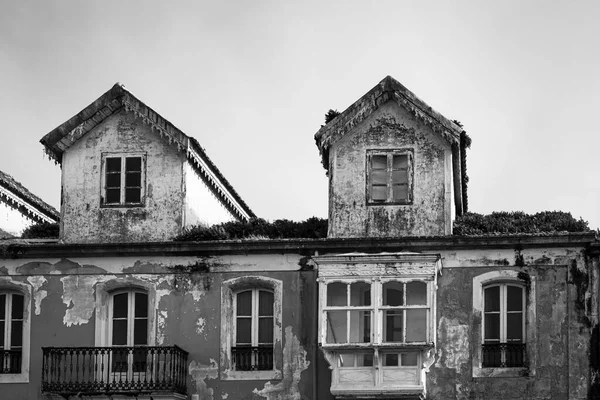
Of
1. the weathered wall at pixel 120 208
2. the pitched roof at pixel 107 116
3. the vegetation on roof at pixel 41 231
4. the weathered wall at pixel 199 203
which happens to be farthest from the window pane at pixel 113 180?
the vegetation on roof at pixel 41 231

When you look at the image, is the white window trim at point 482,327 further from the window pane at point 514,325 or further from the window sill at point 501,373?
the window pane at point 514,325

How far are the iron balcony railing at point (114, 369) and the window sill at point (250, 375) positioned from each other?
3.93ft

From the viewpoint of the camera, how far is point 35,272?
40.0 meters

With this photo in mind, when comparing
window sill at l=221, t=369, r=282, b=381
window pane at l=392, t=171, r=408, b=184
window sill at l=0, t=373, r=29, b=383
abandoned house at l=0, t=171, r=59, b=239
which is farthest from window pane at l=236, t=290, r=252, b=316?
abandoned house at l=0, t=171, r=59, b=239

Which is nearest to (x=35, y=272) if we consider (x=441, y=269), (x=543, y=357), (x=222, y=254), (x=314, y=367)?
(x=222, y=254)

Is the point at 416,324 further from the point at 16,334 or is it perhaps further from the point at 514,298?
the point at 16,334

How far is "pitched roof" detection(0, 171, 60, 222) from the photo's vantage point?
43406 mm

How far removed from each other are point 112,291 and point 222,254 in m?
3.38

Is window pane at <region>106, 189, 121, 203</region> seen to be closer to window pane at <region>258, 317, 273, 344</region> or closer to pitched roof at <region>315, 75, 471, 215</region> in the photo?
window pane at <region>258, 317, 273, 344</region>

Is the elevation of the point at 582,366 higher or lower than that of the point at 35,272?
lower

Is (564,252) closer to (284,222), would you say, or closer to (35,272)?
(284,222)

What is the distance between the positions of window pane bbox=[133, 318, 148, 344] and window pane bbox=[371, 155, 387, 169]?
7722 mm

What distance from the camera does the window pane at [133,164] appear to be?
40562 millimetres

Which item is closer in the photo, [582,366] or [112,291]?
[582,366]
